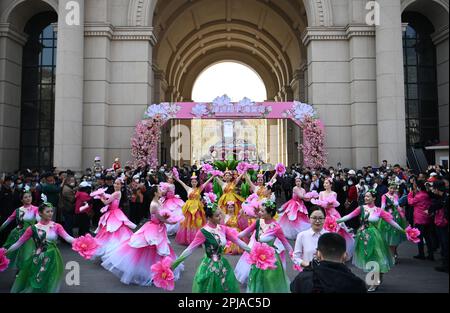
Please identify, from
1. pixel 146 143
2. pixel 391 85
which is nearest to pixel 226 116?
pixel 146 143

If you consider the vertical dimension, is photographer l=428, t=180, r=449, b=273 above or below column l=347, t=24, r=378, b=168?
below

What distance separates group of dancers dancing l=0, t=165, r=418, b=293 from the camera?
4.83 metres

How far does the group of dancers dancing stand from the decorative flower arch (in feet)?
26.1

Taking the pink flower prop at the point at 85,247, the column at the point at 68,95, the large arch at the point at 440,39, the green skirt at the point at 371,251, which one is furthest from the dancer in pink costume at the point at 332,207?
the large arch at the point at 440,39

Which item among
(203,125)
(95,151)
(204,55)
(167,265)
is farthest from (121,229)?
(203,125)

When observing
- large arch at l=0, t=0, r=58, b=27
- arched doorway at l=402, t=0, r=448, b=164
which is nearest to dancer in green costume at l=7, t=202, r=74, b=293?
large arch at l=0, t=0, r=58, b=27

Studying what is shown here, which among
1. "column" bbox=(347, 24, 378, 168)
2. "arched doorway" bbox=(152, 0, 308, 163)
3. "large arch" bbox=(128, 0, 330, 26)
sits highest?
"arched doorway" bbox=(152, 0, 308, 163)

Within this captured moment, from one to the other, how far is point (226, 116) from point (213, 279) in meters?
14.0

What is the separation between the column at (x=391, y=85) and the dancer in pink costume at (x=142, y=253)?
1368cm

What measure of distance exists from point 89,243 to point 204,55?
3591cm

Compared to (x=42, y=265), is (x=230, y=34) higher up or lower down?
higher up

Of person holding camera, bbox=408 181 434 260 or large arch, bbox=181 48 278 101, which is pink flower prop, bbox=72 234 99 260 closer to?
person holding camera, bbox=408 181 434 260

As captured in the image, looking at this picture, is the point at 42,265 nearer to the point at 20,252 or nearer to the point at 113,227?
the point at 20,252

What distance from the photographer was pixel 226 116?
18.2m
